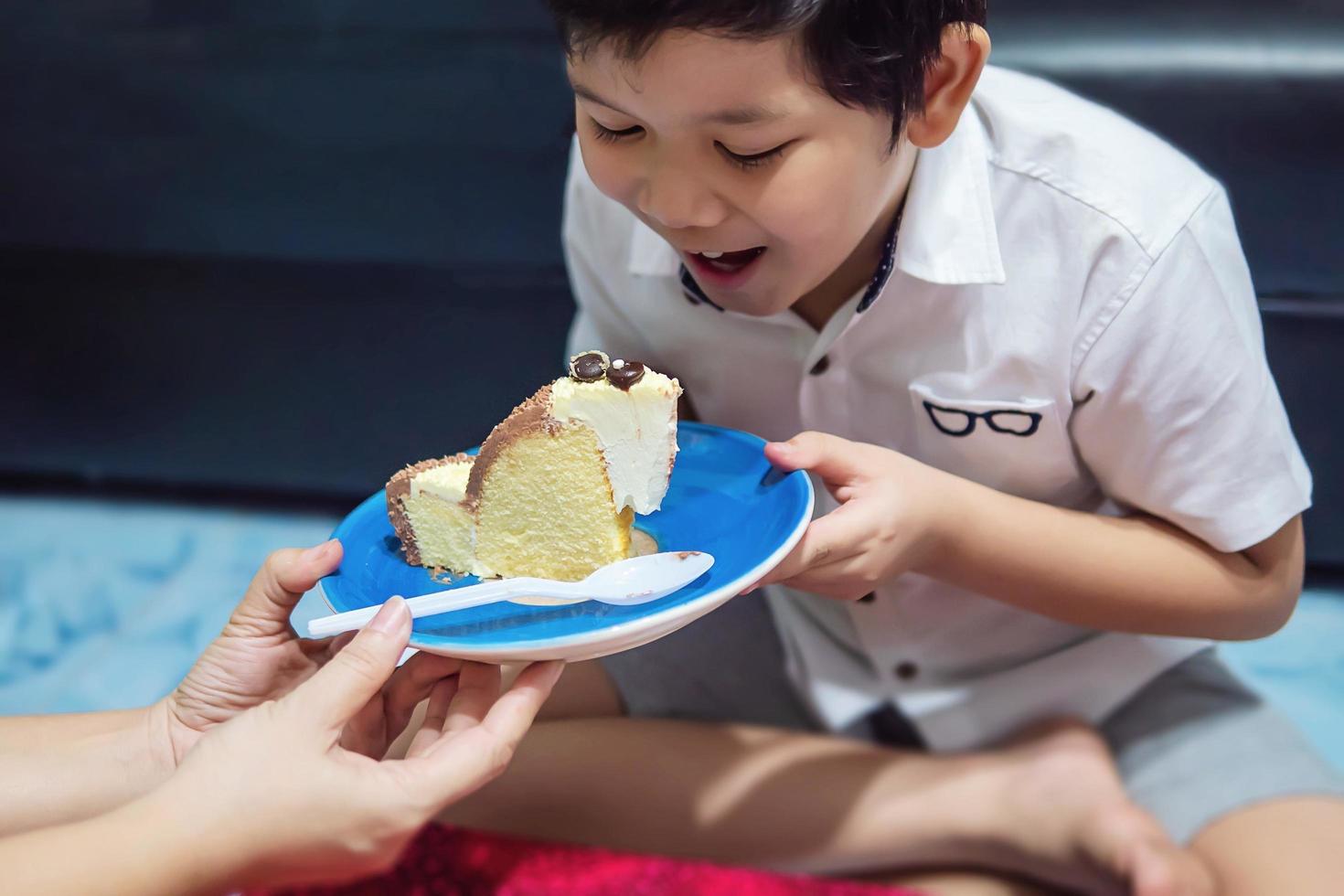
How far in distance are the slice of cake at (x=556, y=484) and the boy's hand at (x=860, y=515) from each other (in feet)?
0.31

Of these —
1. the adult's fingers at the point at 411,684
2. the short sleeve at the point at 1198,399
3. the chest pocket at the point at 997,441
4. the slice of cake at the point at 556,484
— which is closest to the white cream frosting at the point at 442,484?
the slice of cake at the point at 556,484

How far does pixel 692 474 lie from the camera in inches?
34.5

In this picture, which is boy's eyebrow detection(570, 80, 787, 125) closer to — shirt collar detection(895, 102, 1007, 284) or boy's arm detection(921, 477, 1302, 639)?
shirt collar detection(895, 102, 1007, 284)

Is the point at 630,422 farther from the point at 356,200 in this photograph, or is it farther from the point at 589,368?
the point at 356,200

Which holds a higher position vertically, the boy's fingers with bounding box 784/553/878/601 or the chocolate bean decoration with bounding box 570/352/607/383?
the chocolate bean decoration with bounding box 570/352/607/383

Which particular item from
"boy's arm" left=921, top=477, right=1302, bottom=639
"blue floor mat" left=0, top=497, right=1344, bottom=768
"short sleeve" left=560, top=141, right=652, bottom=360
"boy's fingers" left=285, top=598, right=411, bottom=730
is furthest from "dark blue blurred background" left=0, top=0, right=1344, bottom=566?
"boy's fingers" left=285, top=598, right=411, bottom=730

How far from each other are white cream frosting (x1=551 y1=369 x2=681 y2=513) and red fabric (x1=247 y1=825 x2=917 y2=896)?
36 centimetres

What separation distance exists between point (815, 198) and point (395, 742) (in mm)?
521

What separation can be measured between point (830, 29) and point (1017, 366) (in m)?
0.31

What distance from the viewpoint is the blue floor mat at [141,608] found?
4.13ft

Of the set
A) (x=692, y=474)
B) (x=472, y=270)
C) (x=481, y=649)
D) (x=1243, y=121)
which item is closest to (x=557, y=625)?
(x=481, y=649)

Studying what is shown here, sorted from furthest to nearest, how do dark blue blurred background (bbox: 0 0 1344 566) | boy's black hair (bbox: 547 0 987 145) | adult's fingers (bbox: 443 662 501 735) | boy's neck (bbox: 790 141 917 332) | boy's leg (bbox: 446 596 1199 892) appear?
dark blue blurred background (bbox: 0 0 1344 566)
boy's leg (bbox: 446 596 1199 892)
boy's neck (bbox: 790 141 917 332)
adult's fingers (bbox: 443 662 501 735)
boy's black hair (bbox: 547 0 987 145)

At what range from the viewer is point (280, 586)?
0.84 metres

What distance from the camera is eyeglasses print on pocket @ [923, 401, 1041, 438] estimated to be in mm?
901
